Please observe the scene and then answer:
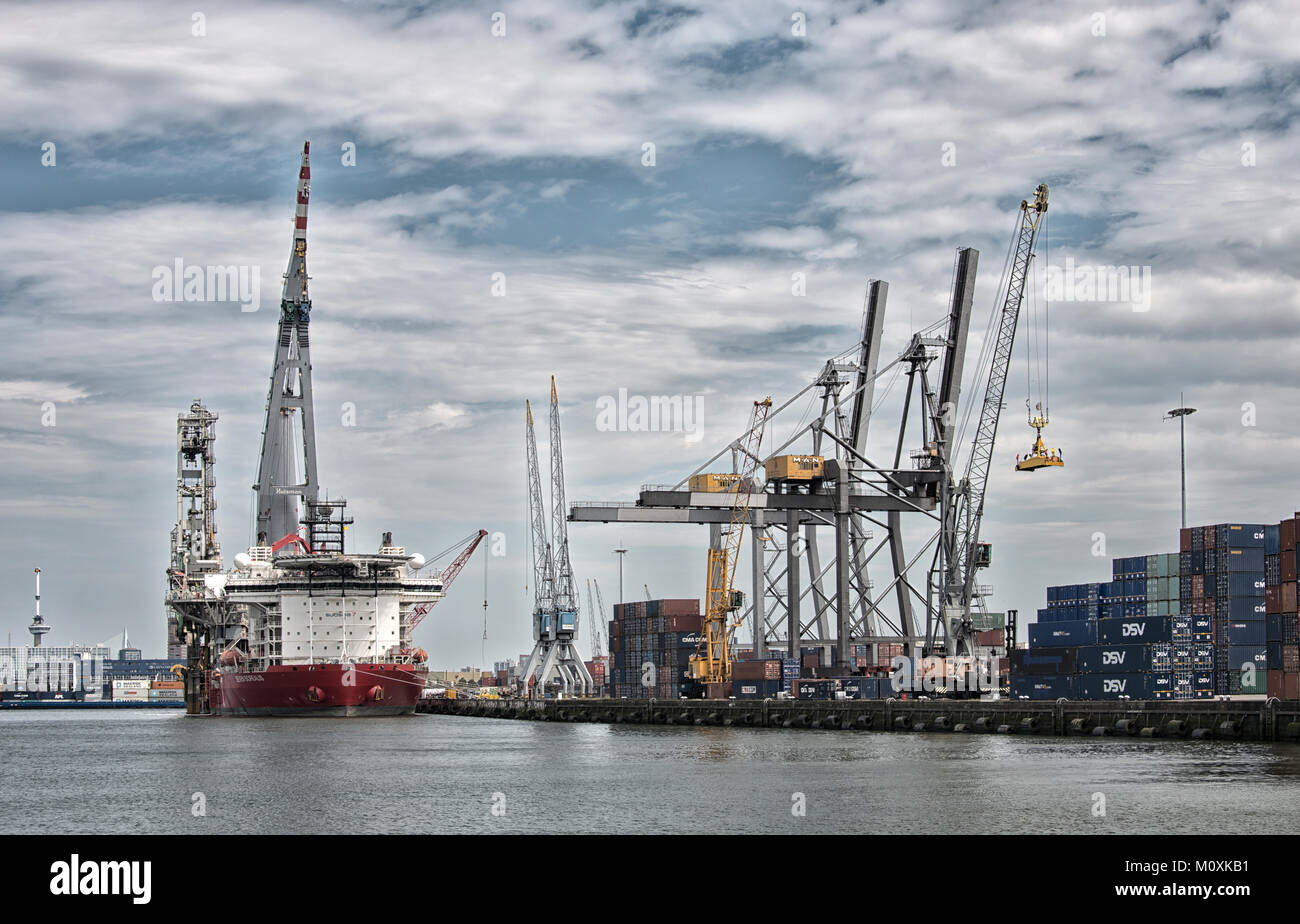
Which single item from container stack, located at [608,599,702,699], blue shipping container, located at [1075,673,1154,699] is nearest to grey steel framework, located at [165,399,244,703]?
container stack, located at [608,599,702,699]

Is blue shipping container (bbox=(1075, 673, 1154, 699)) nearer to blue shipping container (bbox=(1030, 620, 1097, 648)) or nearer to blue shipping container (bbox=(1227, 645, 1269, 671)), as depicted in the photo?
blue shipping container (bbox=(1030, 620, 1097, 648))

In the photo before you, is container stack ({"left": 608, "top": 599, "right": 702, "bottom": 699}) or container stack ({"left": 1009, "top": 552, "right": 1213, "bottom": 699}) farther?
container stack ({"left": 608, "top": 599, "right": 702, "bottom": 699})

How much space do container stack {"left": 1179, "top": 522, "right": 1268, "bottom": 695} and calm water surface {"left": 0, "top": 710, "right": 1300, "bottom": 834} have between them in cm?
798

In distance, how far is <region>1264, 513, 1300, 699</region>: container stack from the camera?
2534 inches

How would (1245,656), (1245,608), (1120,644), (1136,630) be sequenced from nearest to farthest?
(1245,656), (1245,608), (1136,630), (1120,644)

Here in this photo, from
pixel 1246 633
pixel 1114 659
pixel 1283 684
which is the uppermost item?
pixel 1246 633

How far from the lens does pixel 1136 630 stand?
68.0 metres

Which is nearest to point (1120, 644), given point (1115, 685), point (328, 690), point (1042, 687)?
point (1115, 685)

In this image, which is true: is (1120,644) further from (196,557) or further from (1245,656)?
(196,557)

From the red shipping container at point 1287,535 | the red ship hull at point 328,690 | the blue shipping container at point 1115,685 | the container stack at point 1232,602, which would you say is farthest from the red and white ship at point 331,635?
the red shipping container at point 1287,535

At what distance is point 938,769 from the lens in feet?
162

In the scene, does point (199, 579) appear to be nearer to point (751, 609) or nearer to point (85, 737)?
point (85, 737)

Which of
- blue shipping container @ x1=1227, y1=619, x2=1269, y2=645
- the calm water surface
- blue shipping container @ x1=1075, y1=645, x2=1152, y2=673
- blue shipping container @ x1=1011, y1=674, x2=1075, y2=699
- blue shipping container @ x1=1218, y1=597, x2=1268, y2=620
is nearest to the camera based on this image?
the calm water surface

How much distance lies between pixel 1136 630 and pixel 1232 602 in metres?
4.55
